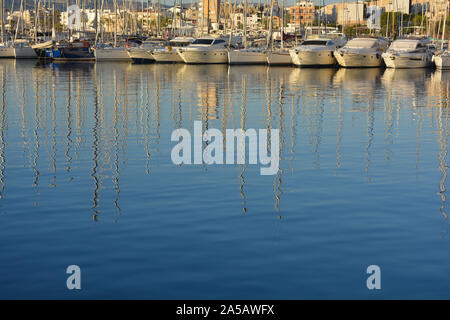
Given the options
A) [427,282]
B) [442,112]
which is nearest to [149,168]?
[427,282]

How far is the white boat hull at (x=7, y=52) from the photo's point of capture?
293 feet

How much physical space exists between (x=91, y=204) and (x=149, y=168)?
3932 mm

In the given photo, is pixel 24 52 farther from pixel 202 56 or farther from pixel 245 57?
pixel 245 57

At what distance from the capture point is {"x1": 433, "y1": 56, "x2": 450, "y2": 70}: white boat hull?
226ft

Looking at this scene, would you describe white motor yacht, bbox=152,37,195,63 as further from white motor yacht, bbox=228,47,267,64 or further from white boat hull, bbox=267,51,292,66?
white boat hull, bbox=267,51,292,66

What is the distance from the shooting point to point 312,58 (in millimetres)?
71750

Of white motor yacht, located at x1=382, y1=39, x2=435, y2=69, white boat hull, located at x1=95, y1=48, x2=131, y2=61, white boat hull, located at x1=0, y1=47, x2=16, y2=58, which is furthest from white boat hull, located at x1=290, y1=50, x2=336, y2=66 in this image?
white boat hull, located at x1=0, y1=47, x2=16, y2=58

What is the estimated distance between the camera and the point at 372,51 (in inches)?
2862

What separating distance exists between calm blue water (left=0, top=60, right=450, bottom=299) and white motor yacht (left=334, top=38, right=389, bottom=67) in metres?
42.9

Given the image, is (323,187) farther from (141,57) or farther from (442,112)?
(141,57)

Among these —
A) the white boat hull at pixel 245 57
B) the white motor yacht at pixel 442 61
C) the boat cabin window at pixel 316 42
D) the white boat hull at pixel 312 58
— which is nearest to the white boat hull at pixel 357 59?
the white boat hull at pixel 312 58

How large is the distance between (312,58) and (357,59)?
4.34 m

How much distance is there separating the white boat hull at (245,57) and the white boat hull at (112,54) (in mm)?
14256

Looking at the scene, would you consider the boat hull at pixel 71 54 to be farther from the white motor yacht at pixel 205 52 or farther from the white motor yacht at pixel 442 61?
the white motor yacht at pixel 442 61
